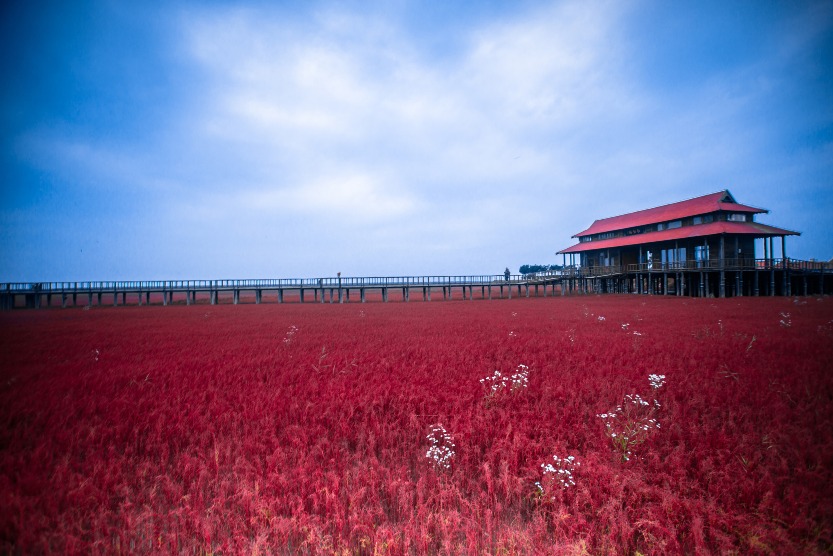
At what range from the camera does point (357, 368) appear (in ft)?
26.9

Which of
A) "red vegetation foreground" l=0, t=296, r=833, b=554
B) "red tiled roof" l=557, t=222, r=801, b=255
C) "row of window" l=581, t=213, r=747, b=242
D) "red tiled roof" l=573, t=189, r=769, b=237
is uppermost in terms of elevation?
"red tiled roof" l=573, t=189, r=769, b=237

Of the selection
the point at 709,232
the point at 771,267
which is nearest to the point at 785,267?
the point at 771,267

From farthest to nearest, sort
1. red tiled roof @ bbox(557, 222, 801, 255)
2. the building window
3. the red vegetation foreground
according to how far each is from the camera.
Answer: the building window < red tiled roof @ bbox(557, 222, 801, 255) < the red vegetation foreground

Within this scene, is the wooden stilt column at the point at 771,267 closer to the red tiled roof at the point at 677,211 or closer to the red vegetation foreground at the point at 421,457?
the red tiled roof at the point at 677,211

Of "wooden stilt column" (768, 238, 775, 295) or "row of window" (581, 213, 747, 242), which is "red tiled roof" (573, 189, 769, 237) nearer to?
"row of window" (581, 213, 747, 242)

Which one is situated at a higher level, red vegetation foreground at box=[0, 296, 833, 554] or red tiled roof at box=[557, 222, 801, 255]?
red tiled roof at box=[557, 222, 801, 255]

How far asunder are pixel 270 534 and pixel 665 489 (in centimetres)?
379

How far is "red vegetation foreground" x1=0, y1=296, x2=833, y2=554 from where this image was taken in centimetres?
308

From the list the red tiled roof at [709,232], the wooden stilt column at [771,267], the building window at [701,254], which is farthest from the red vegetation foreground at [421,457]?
the wooden stilt column at [771,267]

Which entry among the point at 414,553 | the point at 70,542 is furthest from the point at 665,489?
the point at 70,542

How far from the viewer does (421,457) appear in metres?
4.45

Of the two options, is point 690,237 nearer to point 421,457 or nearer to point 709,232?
point 709,232

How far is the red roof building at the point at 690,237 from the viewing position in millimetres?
34719

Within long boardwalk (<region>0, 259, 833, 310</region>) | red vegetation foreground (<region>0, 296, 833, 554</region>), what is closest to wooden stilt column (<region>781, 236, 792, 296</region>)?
long boardwalk (<region>0, 259, 833, 310</region>)
